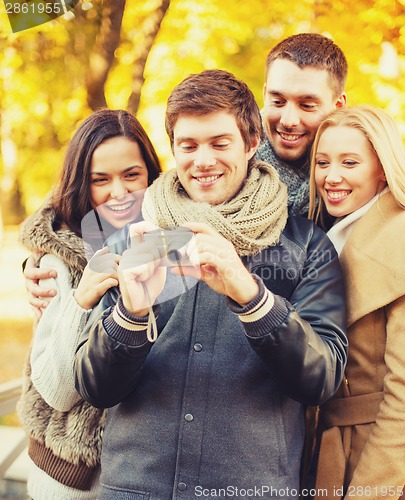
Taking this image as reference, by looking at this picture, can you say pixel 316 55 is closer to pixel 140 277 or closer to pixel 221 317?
pixel 221 317

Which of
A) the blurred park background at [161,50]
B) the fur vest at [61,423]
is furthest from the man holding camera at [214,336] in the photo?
the blurred park background at [161,50]

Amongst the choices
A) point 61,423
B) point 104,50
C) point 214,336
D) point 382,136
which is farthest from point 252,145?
point 104,50

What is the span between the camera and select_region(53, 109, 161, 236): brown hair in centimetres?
234

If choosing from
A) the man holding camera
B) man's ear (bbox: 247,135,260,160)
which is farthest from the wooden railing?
man's ear (bbox: 247,135,260,160)

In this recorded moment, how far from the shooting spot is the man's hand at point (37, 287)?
220 cm

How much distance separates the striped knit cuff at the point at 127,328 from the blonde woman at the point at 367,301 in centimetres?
70

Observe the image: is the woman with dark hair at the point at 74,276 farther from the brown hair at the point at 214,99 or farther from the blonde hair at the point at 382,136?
the blonde hair at the point at 382,136

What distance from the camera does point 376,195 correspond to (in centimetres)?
211

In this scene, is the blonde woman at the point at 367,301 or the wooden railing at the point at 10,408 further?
the wooden railing at the point at 10,408

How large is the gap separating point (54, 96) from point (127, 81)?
5.03ft

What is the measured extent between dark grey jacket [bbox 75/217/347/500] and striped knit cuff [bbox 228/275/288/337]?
54 millimetres

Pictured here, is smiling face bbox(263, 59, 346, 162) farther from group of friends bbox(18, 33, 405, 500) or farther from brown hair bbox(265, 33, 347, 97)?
group of friends bbox(18, 33, 405, 500)

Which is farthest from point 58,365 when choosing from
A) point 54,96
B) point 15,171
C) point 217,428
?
point 15,171

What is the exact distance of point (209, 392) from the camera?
177 centimetres
